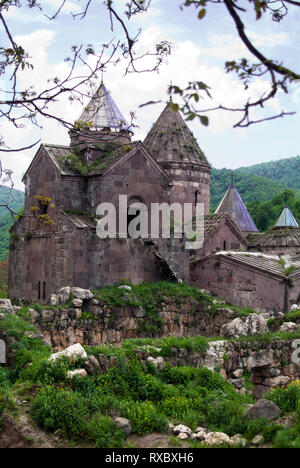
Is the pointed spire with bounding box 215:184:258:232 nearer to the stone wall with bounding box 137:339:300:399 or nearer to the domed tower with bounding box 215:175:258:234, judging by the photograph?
the domed tower with bounding box 215:175:258:234

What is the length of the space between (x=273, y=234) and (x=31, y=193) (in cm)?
923

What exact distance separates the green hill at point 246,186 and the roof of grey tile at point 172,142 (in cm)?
2947

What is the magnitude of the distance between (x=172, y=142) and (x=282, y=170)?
65261 mm

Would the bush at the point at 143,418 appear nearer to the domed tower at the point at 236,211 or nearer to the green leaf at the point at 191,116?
the green leaf at the point at 191,116

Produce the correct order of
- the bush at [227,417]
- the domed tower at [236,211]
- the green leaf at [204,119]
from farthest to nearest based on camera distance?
the domed tower at [236,211], the bush at [227,417], the green leaf at [204,119]

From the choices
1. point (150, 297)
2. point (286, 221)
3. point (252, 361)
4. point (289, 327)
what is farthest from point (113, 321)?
point (286, 221)

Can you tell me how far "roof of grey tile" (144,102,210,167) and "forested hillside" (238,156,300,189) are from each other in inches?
2055

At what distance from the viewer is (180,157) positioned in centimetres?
1747

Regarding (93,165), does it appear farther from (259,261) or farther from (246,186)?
(246,186)

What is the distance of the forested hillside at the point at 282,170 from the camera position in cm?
7301

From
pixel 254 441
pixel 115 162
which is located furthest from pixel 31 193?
pixel 254 441

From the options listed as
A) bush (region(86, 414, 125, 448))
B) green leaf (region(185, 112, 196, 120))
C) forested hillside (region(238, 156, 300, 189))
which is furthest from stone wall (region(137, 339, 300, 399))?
forested hillside (region(238, 156, 300, 189))

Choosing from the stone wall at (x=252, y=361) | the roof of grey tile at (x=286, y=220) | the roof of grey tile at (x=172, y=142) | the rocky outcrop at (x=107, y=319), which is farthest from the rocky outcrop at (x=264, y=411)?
the roof of grey tile at (x=286, y=220)

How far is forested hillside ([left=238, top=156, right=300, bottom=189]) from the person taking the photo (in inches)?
2874
